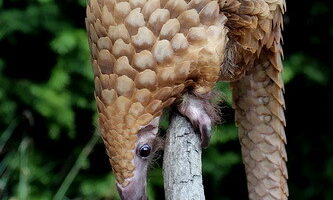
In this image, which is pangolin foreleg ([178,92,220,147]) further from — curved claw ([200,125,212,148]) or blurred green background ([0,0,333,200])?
blurred green background ([0,0,333,200])

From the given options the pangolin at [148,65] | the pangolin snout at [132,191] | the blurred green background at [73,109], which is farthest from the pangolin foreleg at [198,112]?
the blurred green background at [73,109]

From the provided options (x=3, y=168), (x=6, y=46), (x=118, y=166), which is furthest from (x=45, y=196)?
(x=118, y=166)

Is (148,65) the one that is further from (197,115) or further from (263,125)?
(263,125)

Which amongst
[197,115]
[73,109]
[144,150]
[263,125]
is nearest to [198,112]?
[197,115]

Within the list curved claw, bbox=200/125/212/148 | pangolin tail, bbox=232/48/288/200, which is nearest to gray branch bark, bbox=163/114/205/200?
curved claw, bbox=200/125/212/148

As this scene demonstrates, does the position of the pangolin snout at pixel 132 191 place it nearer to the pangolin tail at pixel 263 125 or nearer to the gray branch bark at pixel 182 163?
the gray branch bark at pixel 182 163
